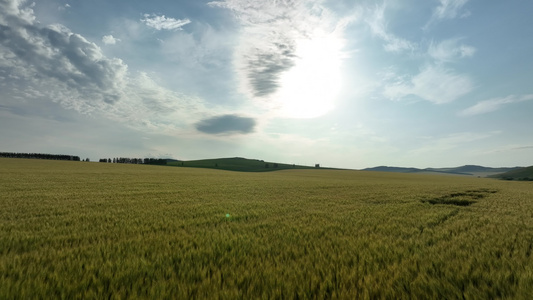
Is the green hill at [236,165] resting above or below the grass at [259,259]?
above

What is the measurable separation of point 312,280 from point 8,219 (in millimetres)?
9403

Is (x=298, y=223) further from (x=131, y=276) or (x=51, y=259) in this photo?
(x=51, y=259)

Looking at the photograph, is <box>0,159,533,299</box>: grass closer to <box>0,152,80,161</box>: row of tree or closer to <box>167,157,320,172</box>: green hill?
→ <box>167,157,320,172</box>: green hill

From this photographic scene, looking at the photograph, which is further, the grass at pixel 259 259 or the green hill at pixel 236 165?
the green hill at pixel 236 165

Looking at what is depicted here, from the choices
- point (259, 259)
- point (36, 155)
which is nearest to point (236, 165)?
point (36, 155)

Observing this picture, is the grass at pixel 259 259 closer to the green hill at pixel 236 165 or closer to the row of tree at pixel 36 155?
the green hill at pixel 236 165

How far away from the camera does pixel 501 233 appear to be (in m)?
6.32

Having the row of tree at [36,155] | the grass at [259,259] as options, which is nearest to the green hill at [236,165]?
the row of tree at [36,155]

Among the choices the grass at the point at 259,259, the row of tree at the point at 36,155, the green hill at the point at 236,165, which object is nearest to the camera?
the grass at the point at 259,259

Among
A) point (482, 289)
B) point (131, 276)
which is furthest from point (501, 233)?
point (131, 276)

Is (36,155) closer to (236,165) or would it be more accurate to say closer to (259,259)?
(236,165)

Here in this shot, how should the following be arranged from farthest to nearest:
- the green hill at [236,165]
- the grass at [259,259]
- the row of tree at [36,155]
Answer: the green hill at [236,165] < the row of tree at [36,155] < the grass at [259,259]

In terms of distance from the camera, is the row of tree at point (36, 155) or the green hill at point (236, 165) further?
the green hill at point (236, 165)

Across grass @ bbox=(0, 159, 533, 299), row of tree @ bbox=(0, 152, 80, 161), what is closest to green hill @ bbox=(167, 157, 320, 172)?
row of tree @ bbox=(0, 152, 80, 161)
